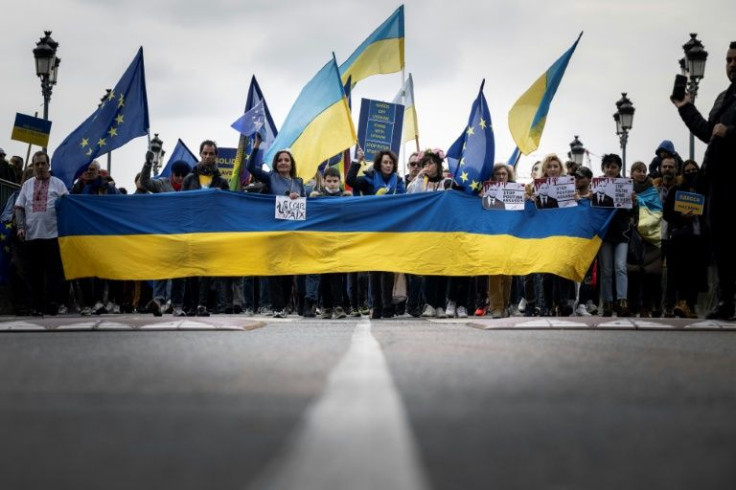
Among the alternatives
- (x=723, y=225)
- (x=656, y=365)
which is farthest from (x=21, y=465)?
(x=723, y=225)

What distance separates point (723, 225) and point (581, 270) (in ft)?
11.8

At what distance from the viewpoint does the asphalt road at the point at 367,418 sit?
7.11ft

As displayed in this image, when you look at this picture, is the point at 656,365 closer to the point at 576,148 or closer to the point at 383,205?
the point at 383,205

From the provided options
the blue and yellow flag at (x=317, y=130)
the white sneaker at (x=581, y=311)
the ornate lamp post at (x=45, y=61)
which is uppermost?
the ornate lamp post at (x=45, y=61)

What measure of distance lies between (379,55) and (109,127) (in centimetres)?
446

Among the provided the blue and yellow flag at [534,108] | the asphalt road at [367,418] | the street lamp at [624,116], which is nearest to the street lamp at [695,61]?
the street lamp at [624,116]

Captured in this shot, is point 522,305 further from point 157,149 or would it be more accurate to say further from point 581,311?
point 157,149

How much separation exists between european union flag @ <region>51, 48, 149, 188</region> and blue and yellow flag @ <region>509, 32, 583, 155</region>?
17.4 feet

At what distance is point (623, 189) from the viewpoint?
13242mm

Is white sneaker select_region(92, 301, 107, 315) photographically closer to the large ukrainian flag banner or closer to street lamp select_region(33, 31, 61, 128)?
the large ukrainian flag banner

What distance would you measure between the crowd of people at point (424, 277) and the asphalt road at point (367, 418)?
23.5ft

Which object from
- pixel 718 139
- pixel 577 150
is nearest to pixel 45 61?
pixel 718 139

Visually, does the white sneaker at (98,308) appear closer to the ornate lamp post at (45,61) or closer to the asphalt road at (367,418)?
the ornate lamp post at (45,61)

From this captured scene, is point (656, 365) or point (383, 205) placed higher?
point (383, 205)
